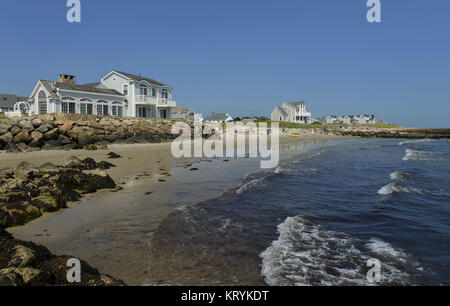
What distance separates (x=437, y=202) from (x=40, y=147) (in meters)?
26.7

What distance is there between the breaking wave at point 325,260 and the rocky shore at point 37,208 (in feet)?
9.47

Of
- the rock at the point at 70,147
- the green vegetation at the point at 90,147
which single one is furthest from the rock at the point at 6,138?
the green vegetation at the point at 90,147

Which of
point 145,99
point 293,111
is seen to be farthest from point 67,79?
point 293,111

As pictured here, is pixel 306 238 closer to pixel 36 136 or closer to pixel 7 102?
pixel 36 136

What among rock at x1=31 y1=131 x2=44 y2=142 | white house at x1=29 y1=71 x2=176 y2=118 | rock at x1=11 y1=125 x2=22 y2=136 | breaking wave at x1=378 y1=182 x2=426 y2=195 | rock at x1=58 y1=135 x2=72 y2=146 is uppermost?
white house at x1=29 y1=71 x2=176 y2=118

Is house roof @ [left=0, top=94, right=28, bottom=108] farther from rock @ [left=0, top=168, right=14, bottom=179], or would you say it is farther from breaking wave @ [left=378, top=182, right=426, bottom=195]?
breaking wave @ [left=378, top=182, right=426, bottom=195]

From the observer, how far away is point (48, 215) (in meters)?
7.92

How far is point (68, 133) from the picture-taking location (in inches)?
1034

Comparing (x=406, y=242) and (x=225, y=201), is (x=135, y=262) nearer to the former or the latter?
(x=225, y=201)

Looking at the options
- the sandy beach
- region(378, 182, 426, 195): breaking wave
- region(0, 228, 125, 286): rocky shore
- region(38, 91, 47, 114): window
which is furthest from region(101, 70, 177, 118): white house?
region(0, 228, 125, 286): rocky shore

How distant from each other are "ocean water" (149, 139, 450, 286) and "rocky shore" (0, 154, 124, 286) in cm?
155

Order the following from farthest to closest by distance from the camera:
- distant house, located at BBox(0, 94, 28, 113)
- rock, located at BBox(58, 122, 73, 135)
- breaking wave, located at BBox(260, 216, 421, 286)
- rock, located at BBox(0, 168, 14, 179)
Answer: distant house, located at BBox(0, 94, 28, 113) → rock, located at BBox(58, 122, 73, 135) → rock, located at BBox(0, 168, 14, 179) → breaking wave, located at BBox(260, 216, 421, 286)

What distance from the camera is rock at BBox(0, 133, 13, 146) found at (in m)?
22.5
